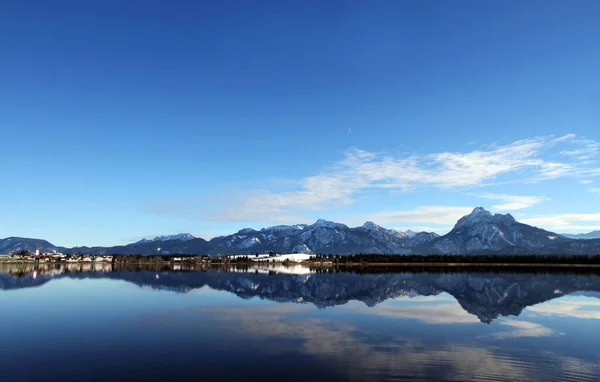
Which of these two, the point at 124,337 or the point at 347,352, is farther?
the point at 124,337

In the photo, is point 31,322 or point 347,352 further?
point 31,322

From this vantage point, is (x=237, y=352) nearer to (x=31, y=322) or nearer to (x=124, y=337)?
(x=124, y=337)

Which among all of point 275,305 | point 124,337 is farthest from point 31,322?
point 275,305

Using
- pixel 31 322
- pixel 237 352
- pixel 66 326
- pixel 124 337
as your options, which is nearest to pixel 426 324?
pixel 237 352

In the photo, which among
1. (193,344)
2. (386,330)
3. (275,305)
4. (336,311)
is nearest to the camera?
(193,344)

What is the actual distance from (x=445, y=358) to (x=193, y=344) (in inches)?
1003

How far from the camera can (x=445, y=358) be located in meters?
37.8

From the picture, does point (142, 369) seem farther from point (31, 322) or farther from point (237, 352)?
point (31, 322)

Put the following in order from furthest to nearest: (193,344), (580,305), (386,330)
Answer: (580,305) < (386,330) < (193,344)

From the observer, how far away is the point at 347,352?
3956cm

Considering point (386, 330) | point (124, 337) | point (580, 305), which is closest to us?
point (124, 337)

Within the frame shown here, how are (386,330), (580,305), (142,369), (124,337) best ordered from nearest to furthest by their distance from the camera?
(142,369) < (124,337) < (386,330) < (580,305)

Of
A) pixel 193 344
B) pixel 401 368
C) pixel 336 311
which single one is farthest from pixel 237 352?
pixel 336 311

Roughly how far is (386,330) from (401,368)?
1920cm
